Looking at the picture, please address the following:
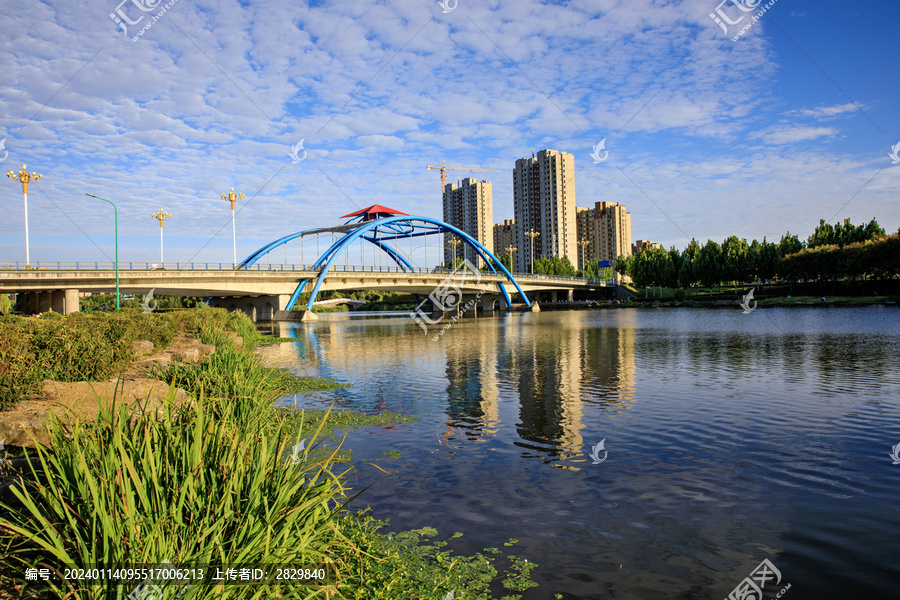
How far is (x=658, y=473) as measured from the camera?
862 cm

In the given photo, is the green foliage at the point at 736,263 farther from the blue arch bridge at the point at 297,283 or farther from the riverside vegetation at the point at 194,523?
the riverside vegetation at the point at 194,523

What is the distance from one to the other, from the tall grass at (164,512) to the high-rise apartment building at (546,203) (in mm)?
162748

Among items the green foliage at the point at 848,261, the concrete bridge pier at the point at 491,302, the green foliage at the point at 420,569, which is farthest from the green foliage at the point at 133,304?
the green foliage at the point at 848,261

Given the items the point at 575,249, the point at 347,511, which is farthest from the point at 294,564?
the point at 575,249

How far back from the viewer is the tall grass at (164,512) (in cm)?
334

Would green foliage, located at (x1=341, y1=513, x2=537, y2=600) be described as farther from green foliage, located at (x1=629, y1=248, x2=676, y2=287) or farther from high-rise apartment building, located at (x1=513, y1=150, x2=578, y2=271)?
high-rise apartment building, located at (x1=513, y1=150, x2=578, y2=271)

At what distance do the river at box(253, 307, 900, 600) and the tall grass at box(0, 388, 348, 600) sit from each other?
109 inches

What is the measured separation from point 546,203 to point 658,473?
169782 millimetres

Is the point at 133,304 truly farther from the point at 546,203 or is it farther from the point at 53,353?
the point at 546,203

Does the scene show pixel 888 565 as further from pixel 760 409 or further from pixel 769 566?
pixel 760 409

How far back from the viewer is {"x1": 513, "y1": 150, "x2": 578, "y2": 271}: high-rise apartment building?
168m

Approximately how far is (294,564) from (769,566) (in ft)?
16.7

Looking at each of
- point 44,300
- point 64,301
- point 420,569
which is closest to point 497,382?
point 420,569

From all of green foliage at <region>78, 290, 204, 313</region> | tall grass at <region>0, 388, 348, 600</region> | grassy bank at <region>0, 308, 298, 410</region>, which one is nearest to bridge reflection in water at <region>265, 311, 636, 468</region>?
grassy bank at <region>0, 308, 298, 410</region>
